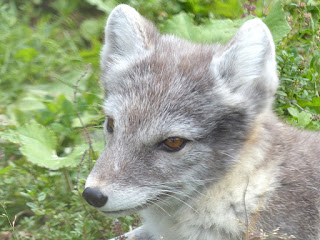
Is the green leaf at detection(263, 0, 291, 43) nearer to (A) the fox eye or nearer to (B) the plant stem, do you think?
(A) the fox eye

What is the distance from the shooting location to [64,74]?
7.00m

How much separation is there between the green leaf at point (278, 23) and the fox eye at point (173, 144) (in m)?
2.05

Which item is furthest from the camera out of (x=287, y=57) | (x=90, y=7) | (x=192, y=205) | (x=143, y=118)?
(x=90, y=7)

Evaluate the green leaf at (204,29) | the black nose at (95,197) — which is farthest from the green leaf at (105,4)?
the black nose at (95,197)

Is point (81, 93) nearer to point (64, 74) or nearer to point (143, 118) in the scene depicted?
point (64, 74)

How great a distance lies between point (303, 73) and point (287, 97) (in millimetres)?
263

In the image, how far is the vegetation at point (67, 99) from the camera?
4777 millimetres

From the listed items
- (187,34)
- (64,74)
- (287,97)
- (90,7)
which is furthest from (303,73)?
(90,7)

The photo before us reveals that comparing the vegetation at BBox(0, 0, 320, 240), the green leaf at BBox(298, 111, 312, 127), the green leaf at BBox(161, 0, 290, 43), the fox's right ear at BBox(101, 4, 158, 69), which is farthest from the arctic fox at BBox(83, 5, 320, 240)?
the green leaf at BBox(161, 0, 290, 43)

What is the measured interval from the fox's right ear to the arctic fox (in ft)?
0.46

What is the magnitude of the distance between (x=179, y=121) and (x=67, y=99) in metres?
2.63

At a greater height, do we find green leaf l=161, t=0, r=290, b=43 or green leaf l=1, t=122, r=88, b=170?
green leaf l=161, t=0, r=290, b=43

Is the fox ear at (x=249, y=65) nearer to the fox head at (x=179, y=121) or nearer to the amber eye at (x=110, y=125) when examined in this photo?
the fox head at (x=179, y=121)

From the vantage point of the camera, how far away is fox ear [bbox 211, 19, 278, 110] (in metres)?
3.58
